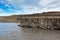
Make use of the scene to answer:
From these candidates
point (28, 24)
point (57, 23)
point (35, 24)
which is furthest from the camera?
point (28, 24)

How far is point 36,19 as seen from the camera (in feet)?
91.7

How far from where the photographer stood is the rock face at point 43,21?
2384cm

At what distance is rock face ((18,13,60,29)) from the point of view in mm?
23841

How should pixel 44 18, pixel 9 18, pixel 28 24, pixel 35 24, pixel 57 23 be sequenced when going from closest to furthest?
1. pixel 57 23
2. pixel 44 18
3. pixel 35 24
4. pixel 28 24
5. pixel 9 18

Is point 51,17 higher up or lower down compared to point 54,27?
higher up

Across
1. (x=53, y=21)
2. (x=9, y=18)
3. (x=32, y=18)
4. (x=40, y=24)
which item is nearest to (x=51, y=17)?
(x=53, y=21)

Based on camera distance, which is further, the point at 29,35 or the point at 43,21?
the point at 43,21

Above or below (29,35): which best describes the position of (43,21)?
above

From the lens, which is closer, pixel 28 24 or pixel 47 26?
pixel 47 26

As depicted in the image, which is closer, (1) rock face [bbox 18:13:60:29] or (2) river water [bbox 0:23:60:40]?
(2) river water [bbox 0:23:60:40]

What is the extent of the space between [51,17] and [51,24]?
1.45 meters

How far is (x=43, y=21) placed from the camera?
2597 centimetres

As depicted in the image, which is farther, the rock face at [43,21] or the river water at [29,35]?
the rock face at [43,21]

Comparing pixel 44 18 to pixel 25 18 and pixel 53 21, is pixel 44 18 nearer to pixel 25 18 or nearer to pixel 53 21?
pixel 53 21
